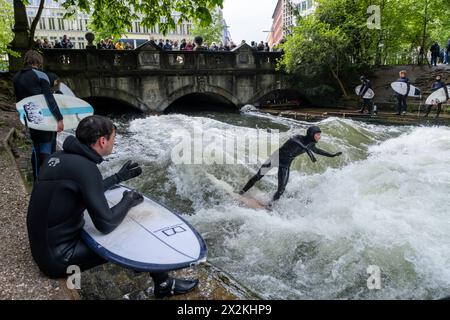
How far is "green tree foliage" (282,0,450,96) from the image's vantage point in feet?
65.7

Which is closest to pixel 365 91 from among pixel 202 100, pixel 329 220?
pixel 202 100

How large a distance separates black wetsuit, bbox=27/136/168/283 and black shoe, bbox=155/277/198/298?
0.06 m

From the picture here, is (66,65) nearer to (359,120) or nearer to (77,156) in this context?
(359,120)

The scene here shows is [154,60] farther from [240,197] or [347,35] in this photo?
[240,197]

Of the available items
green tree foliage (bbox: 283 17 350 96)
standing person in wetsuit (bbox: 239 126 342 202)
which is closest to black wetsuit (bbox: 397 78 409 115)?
green tree foliage (bbox: 283 17 350 96)

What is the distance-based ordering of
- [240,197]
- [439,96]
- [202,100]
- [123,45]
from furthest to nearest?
[202,100], [123,45], [439,96], [240,197]

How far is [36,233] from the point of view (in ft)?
9.57

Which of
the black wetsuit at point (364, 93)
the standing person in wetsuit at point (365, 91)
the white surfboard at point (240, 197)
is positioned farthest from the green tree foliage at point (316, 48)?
the white surfboard at point (240, 197)

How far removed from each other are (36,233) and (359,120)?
54.6 feet

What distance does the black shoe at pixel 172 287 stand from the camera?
122 inches

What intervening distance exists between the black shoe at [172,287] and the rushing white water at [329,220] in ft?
5.05

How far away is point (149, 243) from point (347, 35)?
20.5 m

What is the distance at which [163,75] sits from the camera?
69.0ft
